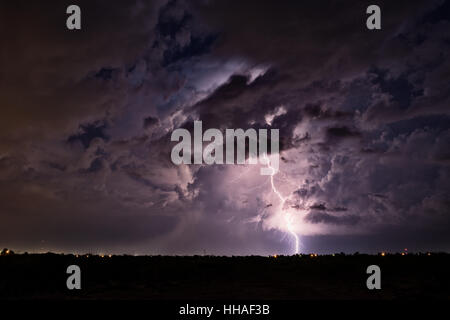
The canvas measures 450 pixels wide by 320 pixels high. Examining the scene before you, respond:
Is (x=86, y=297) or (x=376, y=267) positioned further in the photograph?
(x=376, y=267)

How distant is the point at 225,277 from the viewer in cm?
2598

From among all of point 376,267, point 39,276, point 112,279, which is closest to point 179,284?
point 112,279

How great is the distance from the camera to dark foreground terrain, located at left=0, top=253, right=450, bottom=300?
20203 mm

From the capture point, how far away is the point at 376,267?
25.8 meters

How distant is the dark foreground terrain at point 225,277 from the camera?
20203 millimetres
